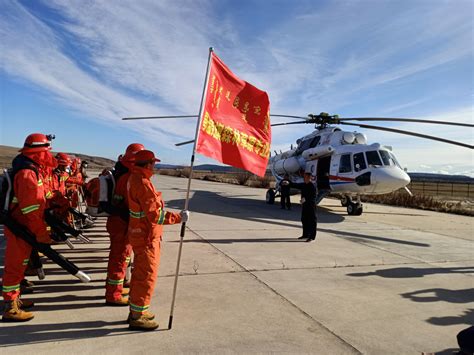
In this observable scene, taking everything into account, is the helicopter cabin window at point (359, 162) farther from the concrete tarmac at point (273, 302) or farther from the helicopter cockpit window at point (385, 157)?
the concrete tarmac at point (273, 302)

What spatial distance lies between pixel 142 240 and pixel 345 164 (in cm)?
1056

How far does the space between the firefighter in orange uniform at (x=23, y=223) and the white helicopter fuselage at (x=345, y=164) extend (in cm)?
1044

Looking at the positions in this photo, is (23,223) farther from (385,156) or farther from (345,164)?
(385,156)

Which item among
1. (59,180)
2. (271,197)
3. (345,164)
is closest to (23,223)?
(59,180)

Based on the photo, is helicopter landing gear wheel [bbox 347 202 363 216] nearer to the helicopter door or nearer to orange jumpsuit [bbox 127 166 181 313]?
the helicopter door

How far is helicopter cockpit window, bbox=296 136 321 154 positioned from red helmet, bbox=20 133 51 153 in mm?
12229

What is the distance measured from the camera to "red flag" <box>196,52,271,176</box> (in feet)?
12.8

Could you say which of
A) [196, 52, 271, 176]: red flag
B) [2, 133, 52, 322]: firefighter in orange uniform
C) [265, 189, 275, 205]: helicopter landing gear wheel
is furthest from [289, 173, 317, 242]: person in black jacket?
[265, 189, 275, 205]: helicopter landing gear wheel

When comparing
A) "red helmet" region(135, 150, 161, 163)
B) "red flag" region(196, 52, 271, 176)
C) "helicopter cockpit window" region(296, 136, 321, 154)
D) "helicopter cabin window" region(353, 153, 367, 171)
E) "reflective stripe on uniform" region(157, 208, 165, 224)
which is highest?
"helicopter cockpit window" region(296, 136, 321, 154)

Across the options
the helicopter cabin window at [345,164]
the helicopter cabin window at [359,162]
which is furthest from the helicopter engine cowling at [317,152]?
the helicopter cabin window at [359,162]

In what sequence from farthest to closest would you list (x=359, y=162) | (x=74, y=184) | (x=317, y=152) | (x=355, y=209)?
(x=317, y=152), (x=355, y=209), (x=359, y=162), (x=74, y=184)

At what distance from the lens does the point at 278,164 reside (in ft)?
55.1

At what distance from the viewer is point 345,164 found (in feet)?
41.1

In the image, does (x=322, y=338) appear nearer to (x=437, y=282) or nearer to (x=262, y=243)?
(x=437, y=282)
